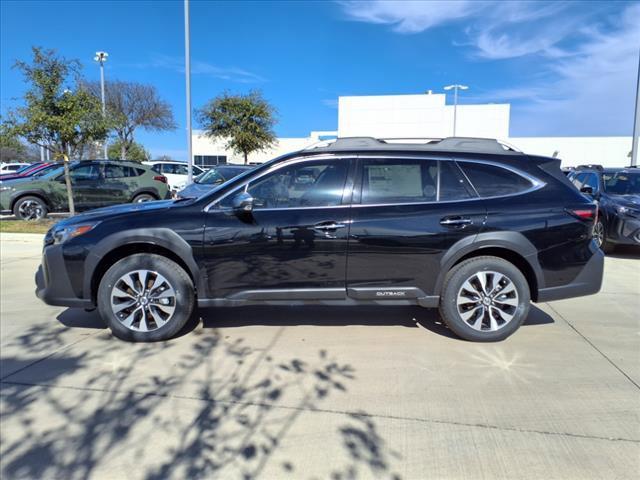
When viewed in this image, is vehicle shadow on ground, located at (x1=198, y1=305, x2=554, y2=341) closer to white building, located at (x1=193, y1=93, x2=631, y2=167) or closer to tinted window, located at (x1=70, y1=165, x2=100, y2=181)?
tinted window, located at (x1=70, y1=165, x2=100, y2=181)

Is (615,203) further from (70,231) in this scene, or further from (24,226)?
(24,226)

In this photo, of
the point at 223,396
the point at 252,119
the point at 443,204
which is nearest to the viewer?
the point at 223,396

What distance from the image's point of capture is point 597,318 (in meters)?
5.14

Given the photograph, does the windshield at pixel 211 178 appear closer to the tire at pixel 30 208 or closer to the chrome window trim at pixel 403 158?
the tire at pixel 30 208

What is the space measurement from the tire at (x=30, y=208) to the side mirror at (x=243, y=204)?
34.4ft

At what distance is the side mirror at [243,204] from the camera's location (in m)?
4.08

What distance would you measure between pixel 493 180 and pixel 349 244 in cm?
147

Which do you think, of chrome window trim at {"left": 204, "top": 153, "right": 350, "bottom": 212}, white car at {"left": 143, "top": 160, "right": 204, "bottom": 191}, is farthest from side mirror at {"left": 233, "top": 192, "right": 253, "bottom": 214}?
white car at {"left": 143, "top": 160, "right": 204, "bottom": 191}

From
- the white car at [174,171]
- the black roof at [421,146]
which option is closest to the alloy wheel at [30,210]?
the white car at [174,171]

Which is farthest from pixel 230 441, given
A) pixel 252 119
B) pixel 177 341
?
pixel 252 119

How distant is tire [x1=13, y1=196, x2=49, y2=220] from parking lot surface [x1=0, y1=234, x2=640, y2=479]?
8.46 m

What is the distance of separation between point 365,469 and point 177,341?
2.42 metres

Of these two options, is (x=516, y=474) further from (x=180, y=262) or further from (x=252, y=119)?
(x=252, y=119)

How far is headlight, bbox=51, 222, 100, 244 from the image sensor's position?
13.9 feet
